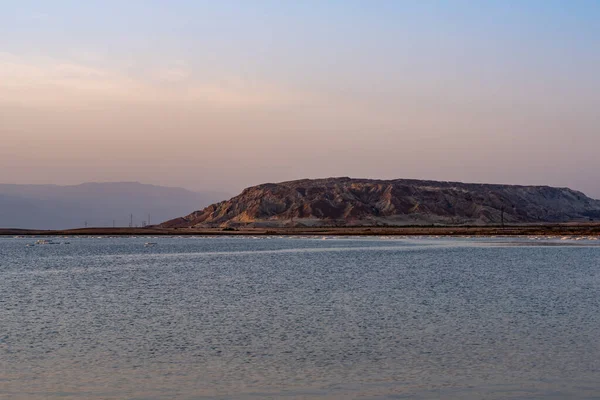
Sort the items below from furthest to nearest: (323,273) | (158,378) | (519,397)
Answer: (323,273)
(158,378)
(519,397)

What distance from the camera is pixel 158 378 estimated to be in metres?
17.2

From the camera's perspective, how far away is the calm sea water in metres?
16.2

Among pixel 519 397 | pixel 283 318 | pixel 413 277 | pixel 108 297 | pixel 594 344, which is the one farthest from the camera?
pixel 413 277

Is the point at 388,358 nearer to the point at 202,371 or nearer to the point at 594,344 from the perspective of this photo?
the point at 202,371

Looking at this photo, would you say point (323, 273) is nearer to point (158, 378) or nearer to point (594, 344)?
point (594, 344)

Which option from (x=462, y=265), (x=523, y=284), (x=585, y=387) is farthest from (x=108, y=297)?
(x=462, y=265)

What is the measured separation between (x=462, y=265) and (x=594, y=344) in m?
39.5

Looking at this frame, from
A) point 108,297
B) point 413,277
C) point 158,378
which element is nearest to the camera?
point 158,378

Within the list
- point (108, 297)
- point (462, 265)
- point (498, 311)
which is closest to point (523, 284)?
point (498, 311)

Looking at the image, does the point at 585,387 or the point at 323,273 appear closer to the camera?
the point at 585,387

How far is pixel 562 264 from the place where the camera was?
60750 millimetres

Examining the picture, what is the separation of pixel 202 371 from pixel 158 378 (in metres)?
1.22

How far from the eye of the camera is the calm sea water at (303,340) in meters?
16.2

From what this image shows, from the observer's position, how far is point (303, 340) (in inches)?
878
